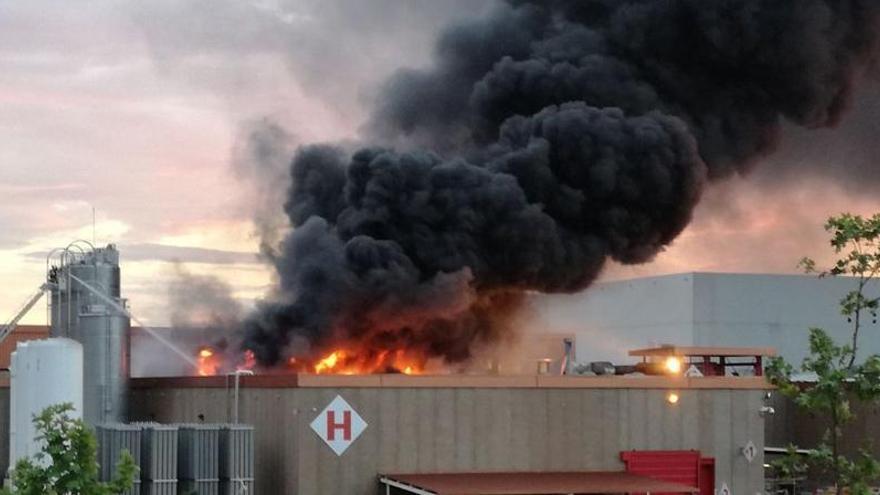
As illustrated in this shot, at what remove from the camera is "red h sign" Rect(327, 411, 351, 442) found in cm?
2811

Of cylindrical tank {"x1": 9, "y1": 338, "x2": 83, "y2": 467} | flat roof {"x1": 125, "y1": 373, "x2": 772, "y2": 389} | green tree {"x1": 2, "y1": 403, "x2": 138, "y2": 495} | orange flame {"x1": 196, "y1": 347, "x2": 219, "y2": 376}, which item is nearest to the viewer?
green tree {"x1": 2, "y1": 403, "x2": 138, "y2": 495}

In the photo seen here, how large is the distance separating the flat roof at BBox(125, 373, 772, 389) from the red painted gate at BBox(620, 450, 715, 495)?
54.0 inches

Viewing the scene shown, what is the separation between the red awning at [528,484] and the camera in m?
27.1

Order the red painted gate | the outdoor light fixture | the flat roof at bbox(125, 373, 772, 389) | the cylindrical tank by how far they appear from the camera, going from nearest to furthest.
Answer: the flat roof at bbox(125, 373, 772, 389) → the red painted gate → the cylindrical tank → the outdoor light fixture

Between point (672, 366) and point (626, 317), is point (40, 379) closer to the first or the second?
point (672, 366)

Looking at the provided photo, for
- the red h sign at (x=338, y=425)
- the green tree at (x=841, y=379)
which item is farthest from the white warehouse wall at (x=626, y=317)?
the green tree at (x=841, y=379)

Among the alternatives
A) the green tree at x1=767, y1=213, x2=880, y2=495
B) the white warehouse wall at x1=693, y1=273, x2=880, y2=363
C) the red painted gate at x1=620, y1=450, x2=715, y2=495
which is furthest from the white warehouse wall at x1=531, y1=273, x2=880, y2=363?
the green tree at x1=767, y1=213, x2=880, y2=495

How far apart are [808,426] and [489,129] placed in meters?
12.5

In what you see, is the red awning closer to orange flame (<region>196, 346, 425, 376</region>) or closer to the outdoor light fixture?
the outdoor light fixture

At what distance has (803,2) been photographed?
4625 cm

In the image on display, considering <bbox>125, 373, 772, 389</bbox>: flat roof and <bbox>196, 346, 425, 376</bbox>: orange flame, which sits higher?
<bbox>196, 346, 425, 376</bbox>: orange flame

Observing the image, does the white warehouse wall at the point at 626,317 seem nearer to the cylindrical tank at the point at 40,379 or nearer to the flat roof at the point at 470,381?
the flat roof at the point at 470,381

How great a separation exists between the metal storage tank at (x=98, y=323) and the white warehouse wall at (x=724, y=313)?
30.9 metres

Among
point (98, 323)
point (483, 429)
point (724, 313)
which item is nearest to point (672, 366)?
point (483, 429)
